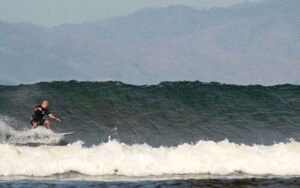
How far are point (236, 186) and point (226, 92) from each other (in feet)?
62.6

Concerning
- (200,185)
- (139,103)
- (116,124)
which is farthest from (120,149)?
(139,103)

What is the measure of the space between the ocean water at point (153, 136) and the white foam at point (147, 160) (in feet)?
0.09

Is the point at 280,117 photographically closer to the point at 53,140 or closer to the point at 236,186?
the point at 53,140

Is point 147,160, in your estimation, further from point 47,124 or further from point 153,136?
point 153,136

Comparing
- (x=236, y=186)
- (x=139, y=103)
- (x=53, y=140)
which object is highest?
(x=139, y=103)

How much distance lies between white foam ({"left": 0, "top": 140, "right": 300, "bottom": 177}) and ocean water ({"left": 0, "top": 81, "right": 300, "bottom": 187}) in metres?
0.03

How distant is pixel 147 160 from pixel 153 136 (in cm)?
919

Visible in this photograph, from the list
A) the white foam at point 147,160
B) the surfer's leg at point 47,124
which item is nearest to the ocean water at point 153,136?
the white foam at point 147,160

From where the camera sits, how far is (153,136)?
27156 mm

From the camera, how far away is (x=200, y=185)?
591 inches

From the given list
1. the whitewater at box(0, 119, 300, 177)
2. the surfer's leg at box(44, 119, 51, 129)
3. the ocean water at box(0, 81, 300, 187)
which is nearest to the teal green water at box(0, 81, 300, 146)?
the ocean water at box(0, 81, 300, 187)

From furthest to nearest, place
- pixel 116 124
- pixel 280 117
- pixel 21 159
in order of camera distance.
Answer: pixel 280 117
pixel 116 124
pixel 21 159

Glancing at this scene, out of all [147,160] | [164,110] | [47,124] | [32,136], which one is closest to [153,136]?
[164,110]

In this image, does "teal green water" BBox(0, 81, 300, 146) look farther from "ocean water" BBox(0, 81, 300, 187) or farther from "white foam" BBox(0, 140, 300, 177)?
"white foam" BBox(0, 140, 300, 177)
